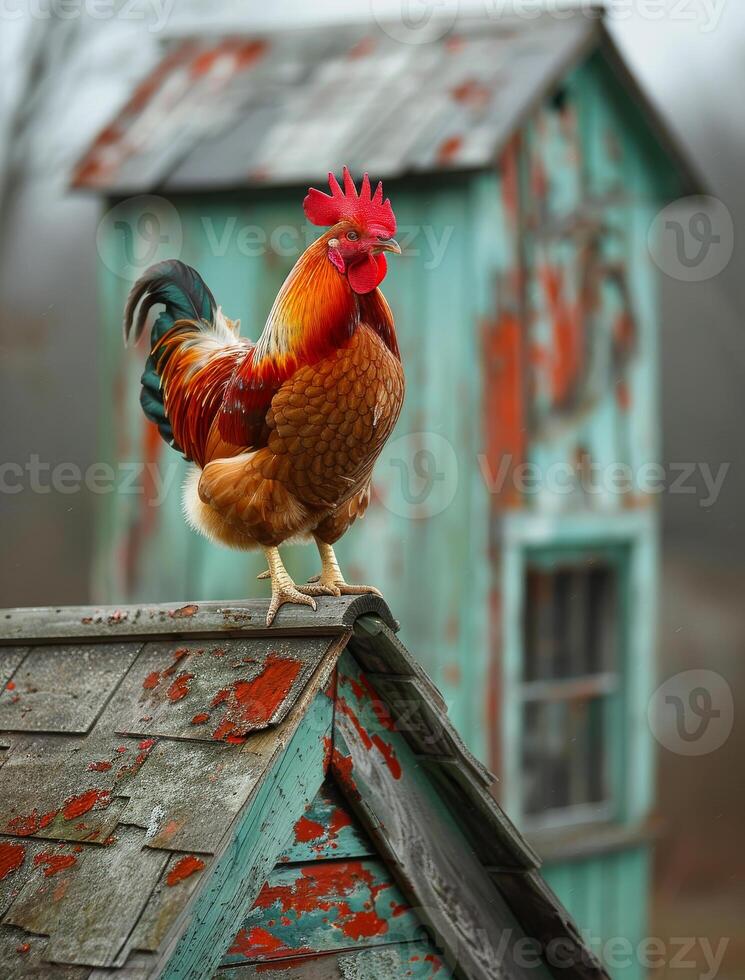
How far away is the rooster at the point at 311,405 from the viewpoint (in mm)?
2494

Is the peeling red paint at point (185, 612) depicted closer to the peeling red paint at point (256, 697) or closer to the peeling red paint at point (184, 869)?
the peeling red paint at point (256, 697)

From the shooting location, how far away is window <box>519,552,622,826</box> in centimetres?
639

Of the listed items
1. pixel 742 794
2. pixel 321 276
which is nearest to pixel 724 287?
pixel 742 794

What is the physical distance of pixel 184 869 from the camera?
171 centimetres

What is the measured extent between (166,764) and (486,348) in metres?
4.04

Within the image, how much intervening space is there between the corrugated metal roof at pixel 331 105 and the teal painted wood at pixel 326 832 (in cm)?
380

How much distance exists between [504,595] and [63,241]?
6306mm

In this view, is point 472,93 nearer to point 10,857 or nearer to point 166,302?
point 166,302

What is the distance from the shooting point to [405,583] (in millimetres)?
5793

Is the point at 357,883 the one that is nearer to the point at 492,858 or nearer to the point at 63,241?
the point at 492,858

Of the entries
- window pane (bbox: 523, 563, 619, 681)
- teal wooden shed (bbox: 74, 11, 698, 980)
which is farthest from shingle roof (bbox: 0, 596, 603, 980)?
window pane (bbox: 523, 563, 619, 681)

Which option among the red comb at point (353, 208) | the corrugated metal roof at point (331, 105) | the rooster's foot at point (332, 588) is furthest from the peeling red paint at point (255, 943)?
the corrugated metal roof at point (331, 105)

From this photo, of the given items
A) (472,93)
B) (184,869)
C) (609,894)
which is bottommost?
(609,894)

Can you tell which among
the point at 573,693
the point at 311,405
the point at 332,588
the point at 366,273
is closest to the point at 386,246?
the point at 366,273
